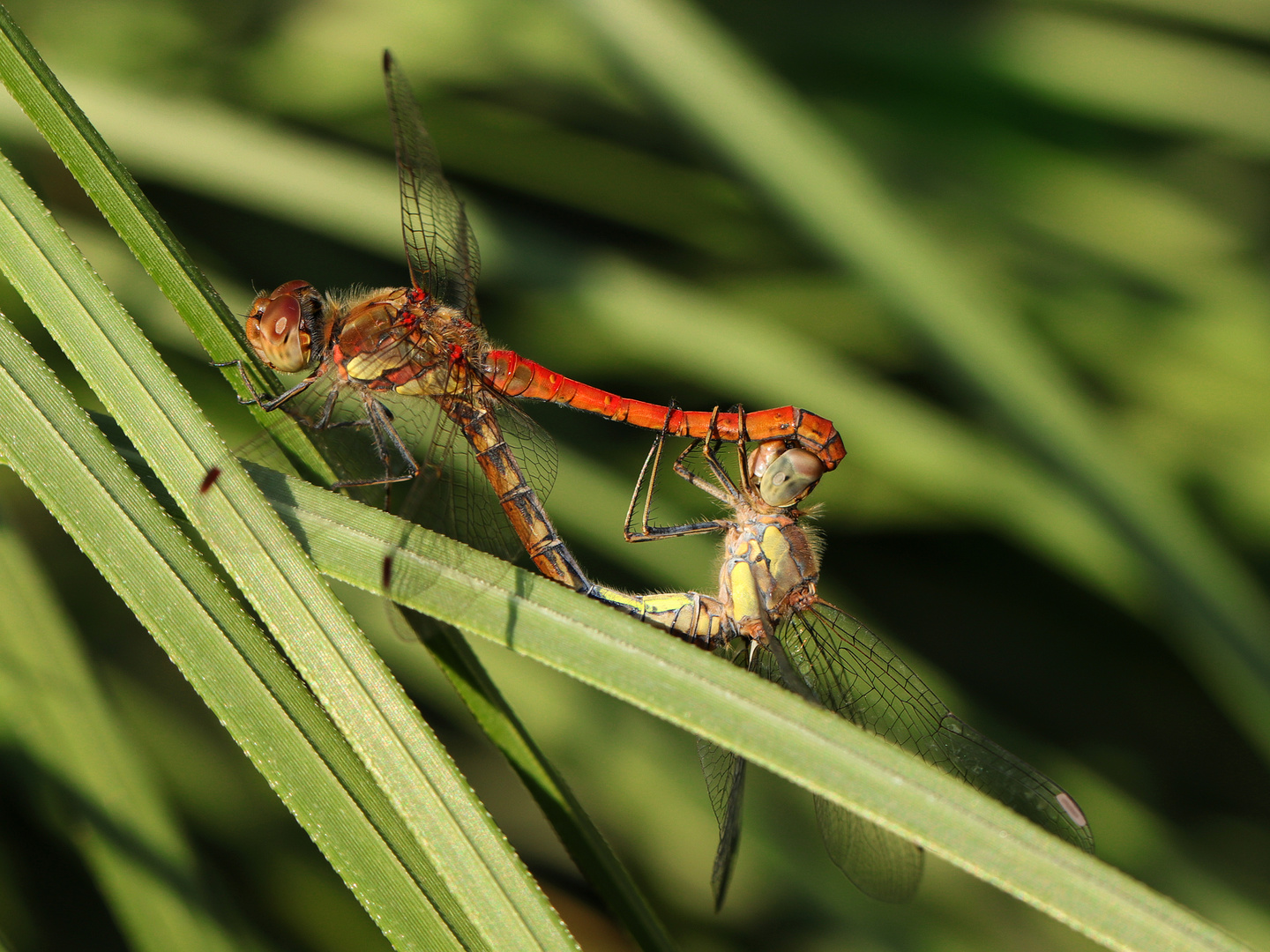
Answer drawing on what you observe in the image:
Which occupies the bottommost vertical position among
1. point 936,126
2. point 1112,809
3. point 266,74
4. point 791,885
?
point 791,885

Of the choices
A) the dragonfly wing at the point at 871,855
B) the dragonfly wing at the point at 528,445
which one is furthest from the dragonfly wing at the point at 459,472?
the dragonfly wing at the point at 871,855

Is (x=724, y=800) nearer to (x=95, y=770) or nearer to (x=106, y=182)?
(x=95, y=770)

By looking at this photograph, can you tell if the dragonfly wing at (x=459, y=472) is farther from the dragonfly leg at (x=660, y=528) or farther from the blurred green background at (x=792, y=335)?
the blurred green background at (x=792, y=335)

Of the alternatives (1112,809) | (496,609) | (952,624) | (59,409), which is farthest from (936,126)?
(59,409)

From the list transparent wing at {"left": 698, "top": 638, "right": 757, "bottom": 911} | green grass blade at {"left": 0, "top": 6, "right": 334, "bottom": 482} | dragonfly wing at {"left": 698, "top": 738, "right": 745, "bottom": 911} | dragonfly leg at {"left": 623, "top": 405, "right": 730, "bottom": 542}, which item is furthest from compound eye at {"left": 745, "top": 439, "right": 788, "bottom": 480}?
green grass blade at {"left": 0, "top": 6, "right": 334, "bottom": 482}

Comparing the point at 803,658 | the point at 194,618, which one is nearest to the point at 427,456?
the point at 194,618

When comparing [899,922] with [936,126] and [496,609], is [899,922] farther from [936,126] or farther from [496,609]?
[936,126]
